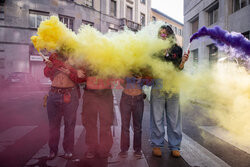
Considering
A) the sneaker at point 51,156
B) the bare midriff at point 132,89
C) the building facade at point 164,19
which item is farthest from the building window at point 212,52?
the building facade at point 164,19

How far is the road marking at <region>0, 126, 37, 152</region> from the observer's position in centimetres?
356

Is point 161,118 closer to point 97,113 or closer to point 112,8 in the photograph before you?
point 97,113

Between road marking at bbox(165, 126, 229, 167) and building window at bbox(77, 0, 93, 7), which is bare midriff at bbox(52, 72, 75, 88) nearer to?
road marking at bbox(165, 126, 229, 167)

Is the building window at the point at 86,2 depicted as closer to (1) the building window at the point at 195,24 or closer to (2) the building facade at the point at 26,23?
(2) the building facade at the point at 26,23

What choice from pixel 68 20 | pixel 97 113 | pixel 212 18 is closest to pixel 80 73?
pixel 97 113

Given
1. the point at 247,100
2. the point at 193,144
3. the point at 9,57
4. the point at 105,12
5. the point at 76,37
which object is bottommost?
the point at 193,144

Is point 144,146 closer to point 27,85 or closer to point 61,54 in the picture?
point 61,54

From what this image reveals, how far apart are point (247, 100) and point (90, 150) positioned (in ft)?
11.2

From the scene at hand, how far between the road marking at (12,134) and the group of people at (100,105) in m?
1.26

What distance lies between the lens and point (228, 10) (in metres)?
13.0

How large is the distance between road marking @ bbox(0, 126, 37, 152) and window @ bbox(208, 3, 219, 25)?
15.4 meters

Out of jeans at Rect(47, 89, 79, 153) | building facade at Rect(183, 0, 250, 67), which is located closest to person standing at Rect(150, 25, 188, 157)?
jeans at Rect(47, 89, 79, 153)

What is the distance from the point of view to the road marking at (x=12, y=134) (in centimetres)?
356

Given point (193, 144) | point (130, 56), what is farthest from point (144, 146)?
point (130, 56)
